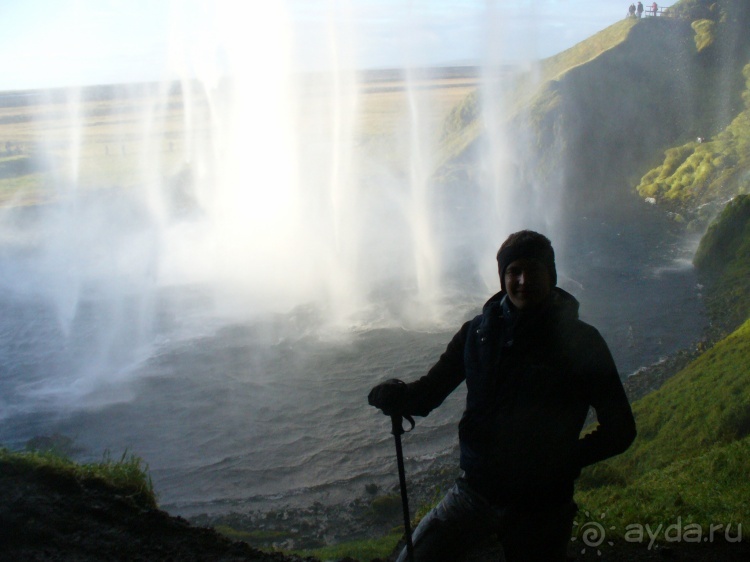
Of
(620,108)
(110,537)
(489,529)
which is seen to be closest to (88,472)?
(110,537)

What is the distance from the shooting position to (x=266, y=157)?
2500cm

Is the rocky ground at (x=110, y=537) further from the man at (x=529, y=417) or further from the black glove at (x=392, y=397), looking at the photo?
the black glove at (x=392, y=397)

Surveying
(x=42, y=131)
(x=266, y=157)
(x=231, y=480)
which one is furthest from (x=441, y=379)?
(x=42, y=131)

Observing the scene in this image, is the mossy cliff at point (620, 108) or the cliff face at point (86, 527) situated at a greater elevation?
the mossy cliff at point (620, 108)

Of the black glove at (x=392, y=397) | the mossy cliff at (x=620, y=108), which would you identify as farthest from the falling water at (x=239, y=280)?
the black glove at (x=392, y=397)

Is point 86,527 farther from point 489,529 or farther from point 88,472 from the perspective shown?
point 489,529

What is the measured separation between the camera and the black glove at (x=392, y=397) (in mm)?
3473

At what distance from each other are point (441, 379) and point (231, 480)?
318 inches

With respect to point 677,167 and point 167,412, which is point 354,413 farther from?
point 677,167

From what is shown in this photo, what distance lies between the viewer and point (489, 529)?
3.19 metres

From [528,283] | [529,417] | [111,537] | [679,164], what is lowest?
[111,537]

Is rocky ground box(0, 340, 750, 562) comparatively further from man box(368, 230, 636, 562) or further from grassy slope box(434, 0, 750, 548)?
man box(368, 230, 636, 562)

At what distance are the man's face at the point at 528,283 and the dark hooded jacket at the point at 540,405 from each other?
1.8 inches

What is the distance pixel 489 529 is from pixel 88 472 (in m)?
3.88
